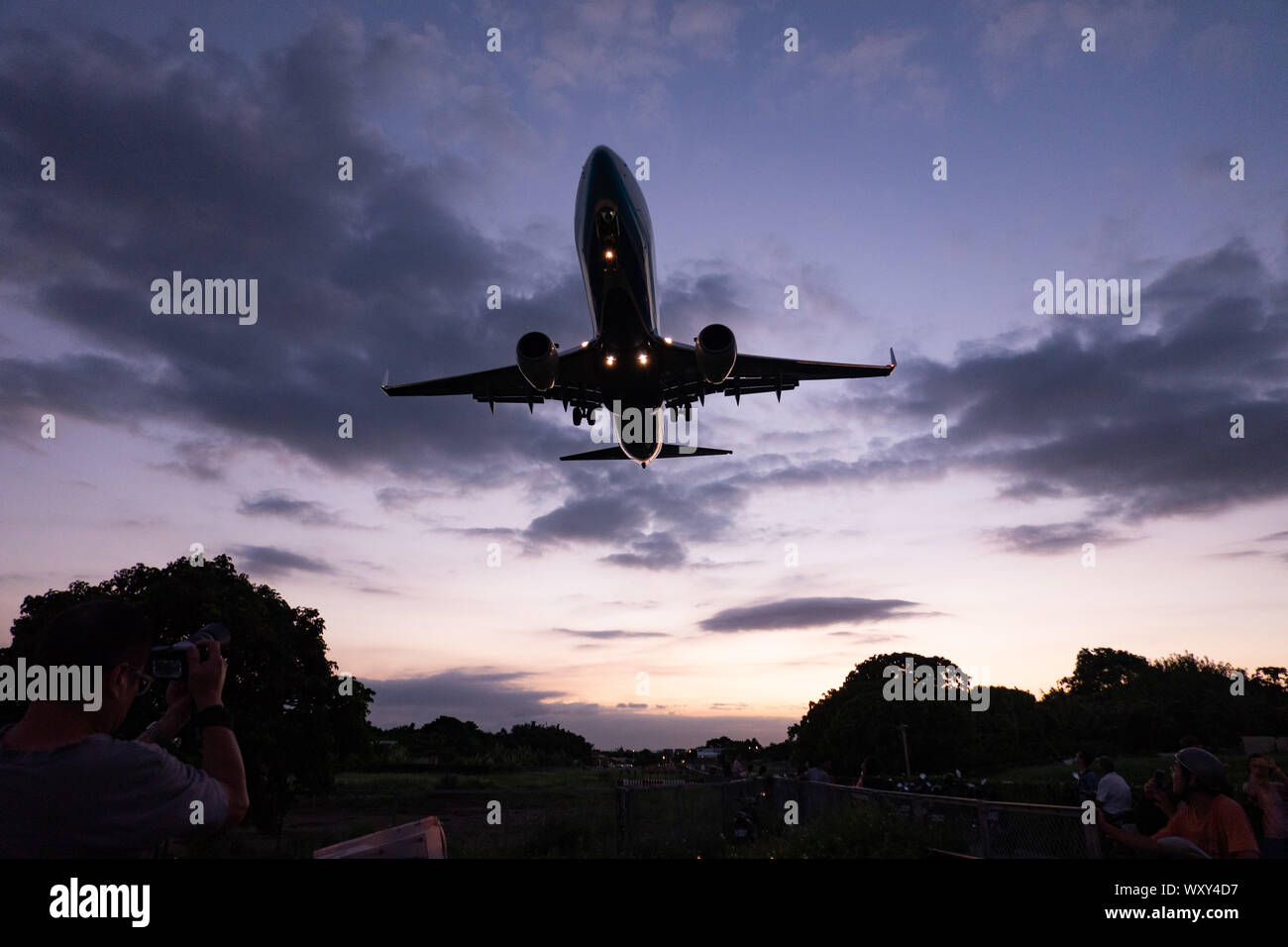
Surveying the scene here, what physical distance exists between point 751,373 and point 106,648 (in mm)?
23120

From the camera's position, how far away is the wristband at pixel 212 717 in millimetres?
2246

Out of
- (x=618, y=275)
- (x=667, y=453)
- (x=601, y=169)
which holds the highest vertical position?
(x=601, y=169)

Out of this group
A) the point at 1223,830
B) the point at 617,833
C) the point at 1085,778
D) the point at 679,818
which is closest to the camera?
the point at 1223,830

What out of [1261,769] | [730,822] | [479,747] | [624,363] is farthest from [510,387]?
[479,747]

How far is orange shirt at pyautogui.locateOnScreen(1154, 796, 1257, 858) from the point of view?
4.22 meters

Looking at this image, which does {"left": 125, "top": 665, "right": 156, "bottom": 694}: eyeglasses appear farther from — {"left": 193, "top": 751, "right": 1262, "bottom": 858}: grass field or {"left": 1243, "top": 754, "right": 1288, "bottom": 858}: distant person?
{"left": 1243, "top": 754, "right": 1288, "bottom": 858}: distant person

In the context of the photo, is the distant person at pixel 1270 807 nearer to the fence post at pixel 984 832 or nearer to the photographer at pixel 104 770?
the fence post at pixel 984 832

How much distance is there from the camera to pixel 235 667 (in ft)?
62.5

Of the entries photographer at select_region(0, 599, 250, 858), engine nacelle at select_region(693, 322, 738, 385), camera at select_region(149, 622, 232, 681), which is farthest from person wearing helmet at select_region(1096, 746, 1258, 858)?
engine nacelle at select_region(693, 322, 738, 385)

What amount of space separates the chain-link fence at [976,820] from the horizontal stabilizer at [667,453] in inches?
593

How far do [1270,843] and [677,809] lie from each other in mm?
9377

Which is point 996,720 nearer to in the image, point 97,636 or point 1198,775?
point 1198,775

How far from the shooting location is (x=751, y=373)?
24391 millimetres
